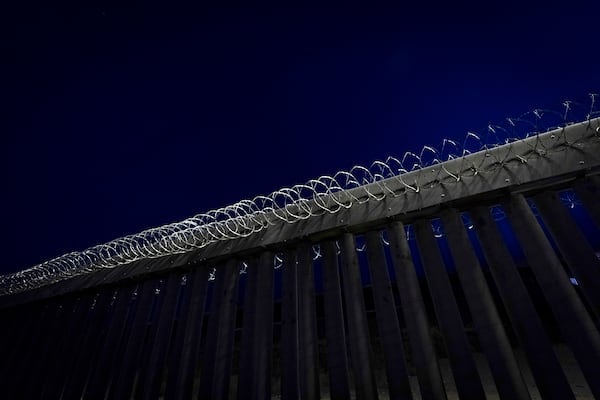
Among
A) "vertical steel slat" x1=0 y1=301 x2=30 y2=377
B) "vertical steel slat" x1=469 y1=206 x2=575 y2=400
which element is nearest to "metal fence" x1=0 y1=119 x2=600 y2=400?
"vertical steel slat" x1=469 y1=206 x2=575 y2=400

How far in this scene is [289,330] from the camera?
1.98 meters

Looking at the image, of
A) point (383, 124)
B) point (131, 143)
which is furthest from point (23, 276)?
point (383, 124)

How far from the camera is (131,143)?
13773mm

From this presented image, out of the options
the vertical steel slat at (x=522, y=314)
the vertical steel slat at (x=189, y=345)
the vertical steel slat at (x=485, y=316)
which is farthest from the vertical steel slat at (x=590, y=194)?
the vertical steel slat at (x=189, y=345)

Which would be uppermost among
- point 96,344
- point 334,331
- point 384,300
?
point 96,344

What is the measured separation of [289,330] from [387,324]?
2.21 ft

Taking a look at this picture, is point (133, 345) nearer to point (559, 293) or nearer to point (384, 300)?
point (384, 300)

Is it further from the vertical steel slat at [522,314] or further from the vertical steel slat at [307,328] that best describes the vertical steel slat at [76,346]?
the vertical steel slat at [522,314]

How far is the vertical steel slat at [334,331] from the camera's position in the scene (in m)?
1.69

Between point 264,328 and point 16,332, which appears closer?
point 264,328

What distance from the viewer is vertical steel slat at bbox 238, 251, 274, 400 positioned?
75.7 inches

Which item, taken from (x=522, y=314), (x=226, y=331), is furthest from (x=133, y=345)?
(x=522, y=314)

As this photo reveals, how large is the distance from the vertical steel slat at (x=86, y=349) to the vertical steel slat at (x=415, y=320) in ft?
9.98

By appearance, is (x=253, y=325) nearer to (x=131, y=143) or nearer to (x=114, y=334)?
(x=114, y=334)
